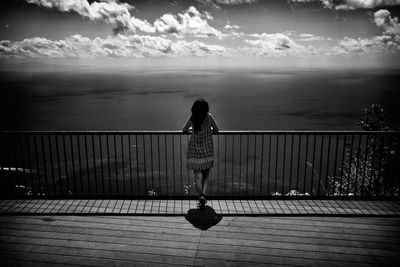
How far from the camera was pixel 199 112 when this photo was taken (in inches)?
164

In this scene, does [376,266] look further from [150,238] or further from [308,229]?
[150,238]

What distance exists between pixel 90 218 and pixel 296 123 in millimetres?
121843

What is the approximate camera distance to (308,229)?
13.2ft

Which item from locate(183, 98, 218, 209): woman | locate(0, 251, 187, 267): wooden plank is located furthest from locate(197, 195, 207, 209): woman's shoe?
locate(0, 251, 187, 267): wooden plank

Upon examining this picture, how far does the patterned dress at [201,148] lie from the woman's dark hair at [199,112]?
0.10 meters

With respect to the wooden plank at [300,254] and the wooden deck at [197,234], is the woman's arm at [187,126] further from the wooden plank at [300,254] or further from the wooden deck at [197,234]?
the wooden plank at [300,254]

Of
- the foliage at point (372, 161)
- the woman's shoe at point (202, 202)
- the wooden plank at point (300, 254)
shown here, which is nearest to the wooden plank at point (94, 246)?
the wooden plank at point (300, 254)

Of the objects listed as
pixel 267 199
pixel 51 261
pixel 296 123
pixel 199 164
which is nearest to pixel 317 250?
pixel 267 199

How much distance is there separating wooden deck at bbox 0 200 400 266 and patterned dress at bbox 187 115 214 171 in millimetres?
771

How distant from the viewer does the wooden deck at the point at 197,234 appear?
11.0ft

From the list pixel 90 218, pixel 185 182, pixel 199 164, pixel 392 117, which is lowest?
pixel 185 182

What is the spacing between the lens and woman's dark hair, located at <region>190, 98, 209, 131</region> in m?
4.14

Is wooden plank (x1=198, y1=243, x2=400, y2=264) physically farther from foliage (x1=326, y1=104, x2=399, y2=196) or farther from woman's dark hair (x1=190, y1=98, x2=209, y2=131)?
woman's dark hair (x1=190, y1=98, x2=209, y2=131)

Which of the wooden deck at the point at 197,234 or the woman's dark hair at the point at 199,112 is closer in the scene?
the wooden deck at the point at 197,234
